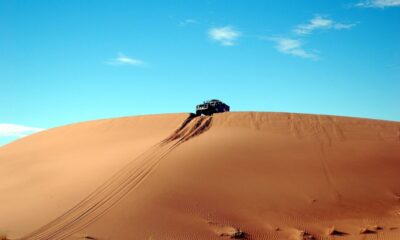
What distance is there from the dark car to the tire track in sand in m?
7.98

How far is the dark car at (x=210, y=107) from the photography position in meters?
32.1

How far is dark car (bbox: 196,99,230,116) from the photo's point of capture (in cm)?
3212

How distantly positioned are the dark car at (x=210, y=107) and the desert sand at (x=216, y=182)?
12.5ft

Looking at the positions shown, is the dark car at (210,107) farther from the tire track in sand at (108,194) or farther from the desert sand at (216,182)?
the tire track in sand at (108,194)

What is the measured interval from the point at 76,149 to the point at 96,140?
1.50 meters

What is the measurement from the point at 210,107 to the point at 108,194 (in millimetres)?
16139

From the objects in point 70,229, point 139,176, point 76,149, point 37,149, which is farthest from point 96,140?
point 70,229

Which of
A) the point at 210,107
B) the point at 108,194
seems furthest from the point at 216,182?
the point at 210,107

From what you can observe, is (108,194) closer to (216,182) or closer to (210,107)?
(216,182)

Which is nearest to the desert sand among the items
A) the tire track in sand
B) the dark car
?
the tire track in sand

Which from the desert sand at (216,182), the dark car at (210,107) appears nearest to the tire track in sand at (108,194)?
the desert sand at (216,182)

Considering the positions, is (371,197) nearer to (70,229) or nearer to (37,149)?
(70,229)

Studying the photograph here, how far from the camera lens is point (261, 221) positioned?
51.6ft

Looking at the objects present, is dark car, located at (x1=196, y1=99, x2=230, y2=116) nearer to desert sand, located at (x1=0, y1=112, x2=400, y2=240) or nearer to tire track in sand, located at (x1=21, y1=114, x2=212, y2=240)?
desert sand, located at (x1=0, y1=112, x2=400, y2=240)
